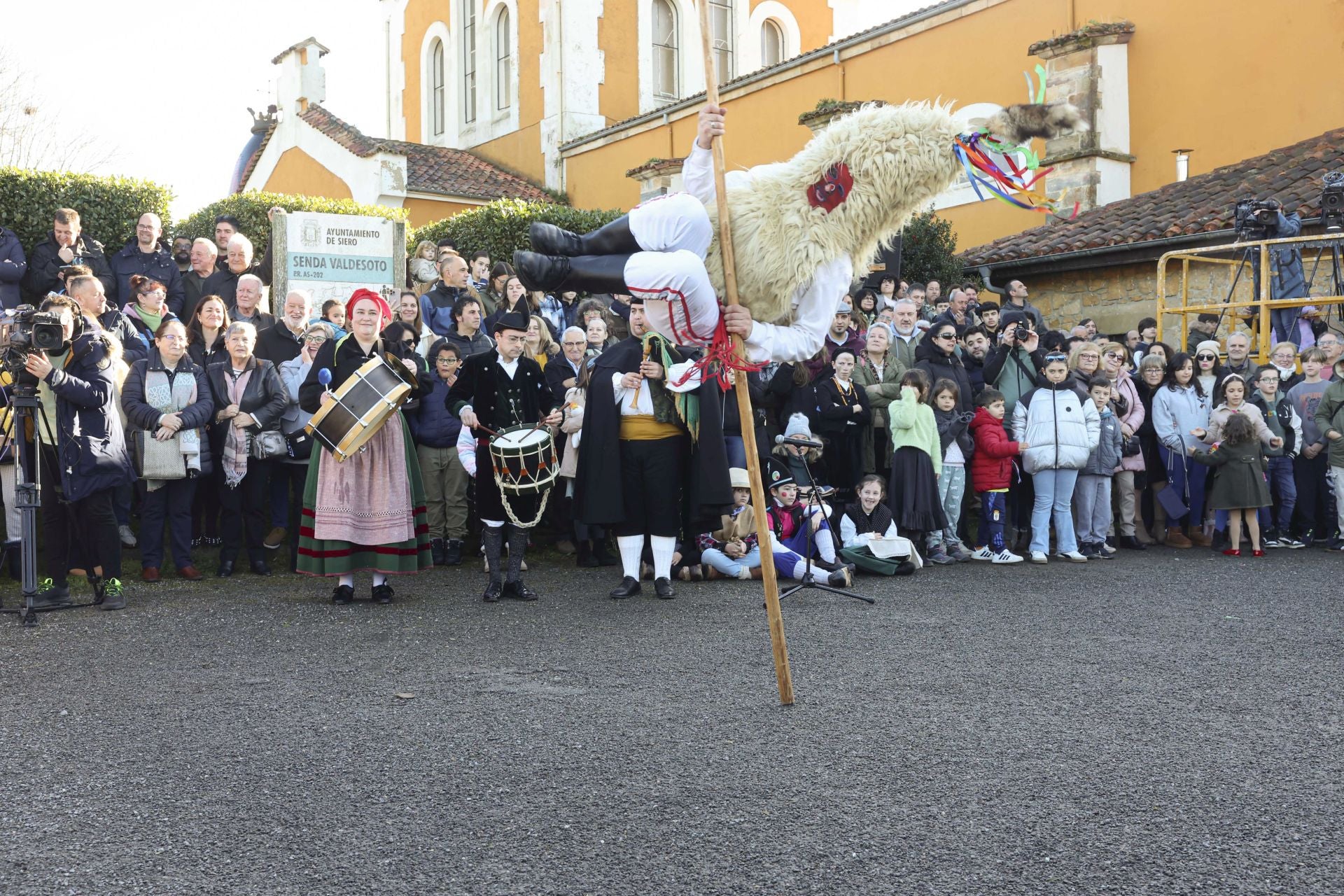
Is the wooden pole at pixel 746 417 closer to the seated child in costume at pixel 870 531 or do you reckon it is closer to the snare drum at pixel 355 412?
the snare drum at pixel 355 412

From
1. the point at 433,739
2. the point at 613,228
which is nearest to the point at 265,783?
the point at 433,739

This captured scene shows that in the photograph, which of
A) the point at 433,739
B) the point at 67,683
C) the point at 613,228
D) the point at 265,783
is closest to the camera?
the point at 265,783

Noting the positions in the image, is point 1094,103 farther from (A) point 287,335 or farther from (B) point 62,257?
(B) point 62,257

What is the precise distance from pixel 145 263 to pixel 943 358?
274 inches

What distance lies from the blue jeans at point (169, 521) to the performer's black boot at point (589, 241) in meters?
4.51

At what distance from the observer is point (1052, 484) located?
9.88 meters

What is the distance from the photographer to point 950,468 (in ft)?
31.9

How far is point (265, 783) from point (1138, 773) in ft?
9.45

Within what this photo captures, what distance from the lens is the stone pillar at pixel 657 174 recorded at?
23.8m

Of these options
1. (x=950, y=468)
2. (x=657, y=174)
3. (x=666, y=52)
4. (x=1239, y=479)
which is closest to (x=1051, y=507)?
(x=950, y=468)

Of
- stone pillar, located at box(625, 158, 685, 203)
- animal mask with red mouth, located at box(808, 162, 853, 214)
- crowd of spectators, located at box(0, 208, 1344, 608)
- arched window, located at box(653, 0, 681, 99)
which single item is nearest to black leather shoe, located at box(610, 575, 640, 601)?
crowd of spectators, located at box(0, 208, 1344, 608)

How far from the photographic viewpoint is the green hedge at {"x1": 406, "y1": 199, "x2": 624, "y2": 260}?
52.9ft

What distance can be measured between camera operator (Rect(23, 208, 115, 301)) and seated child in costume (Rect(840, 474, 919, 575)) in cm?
651

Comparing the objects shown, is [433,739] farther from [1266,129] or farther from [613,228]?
[1266,129]
